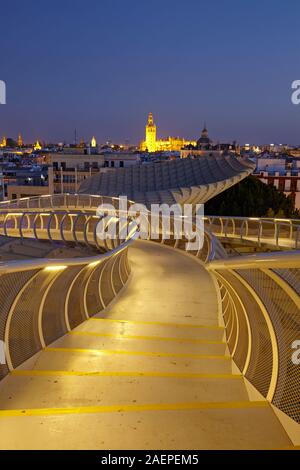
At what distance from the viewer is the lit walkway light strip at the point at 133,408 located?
112 inches

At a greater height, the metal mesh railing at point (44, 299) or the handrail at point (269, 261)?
the handrail at point (269, 261)

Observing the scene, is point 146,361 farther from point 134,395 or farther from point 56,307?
point 56,307

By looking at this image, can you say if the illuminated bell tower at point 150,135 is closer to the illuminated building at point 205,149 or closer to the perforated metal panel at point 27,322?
the illuminated building at point 205,149

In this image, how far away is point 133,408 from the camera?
9.64 feet

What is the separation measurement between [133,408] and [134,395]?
326 millimetres

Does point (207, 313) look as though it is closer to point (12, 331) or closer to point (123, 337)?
point (123, 337)

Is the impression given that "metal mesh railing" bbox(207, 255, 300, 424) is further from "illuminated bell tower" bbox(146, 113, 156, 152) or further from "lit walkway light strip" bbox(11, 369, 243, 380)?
"illuminated bell tower" bbox(146, 113, 156, 152)

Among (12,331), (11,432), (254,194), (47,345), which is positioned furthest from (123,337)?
(254,194)

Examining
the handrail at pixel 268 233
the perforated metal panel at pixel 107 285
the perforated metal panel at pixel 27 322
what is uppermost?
the perforated metal panel at pixel 27 322

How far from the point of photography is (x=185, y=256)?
11031mm

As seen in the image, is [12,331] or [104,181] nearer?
[12,331]

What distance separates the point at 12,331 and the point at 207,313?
11.0 ft

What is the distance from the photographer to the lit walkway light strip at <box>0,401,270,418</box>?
9.37 ft

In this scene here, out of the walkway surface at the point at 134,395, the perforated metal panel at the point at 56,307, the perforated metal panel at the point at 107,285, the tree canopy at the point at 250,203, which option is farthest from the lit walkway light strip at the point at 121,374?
the tree canopy at the point at 250,203
